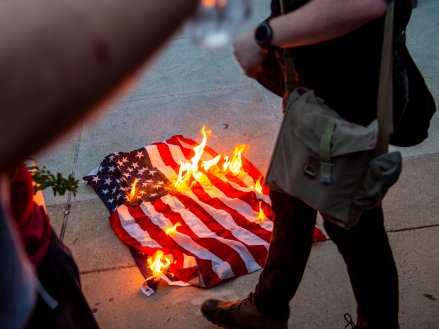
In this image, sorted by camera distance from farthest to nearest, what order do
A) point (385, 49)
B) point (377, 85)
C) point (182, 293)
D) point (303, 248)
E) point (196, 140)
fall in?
1. point (196, 140)
2. point (182, 293)
3. point (303, 248)
4. point (377, 85)
5. point (385, 49)

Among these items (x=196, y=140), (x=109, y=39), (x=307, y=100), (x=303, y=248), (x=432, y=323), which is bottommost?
(x=432, y=323)

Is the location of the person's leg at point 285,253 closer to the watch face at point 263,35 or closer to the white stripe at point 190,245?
the white stripe at point 190,245

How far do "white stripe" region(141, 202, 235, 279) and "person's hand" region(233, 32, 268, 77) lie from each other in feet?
4.37

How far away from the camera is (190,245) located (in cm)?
299

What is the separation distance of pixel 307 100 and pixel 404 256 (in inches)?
56.4

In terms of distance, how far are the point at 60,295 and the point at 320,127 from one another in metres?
0.94

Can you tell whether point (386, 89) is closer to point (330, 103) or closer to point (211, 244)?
point (330, 103)

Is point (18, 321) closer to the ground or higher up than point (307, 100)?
higher up

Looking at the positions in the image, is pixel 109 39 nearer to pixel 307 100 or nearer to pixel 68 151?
pixel 307 100

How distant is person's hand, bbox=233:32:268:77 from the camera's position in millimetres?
1719

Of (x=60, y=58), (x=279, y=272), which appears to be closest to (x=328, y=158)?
(x=279, y=272)

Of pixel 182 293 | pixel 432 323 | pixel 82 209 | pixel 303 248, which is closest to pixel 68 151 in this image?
pixel 82 209

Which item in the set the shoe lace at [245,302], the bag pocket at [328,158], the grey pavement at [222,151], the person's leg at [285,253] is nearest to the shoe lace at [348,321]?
the grey pavement at [222,151]

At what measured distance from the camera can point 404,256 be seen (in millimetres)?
2791
